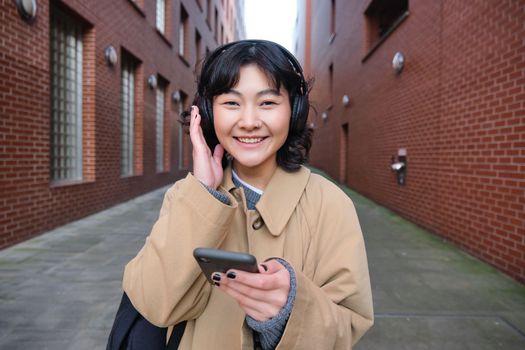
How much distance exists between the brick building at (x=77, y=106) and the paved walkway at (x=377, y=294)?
2.48 ft

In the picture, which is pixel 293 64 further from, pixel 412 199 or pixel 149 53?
pixel 149 53

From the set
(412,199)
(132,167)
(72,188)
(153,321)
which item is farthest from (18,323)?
(132,167)

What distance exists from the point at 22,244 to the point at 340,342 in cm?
490

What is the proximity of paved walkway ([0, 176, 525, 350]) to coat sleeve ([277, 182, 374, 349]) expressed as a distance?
162 cm

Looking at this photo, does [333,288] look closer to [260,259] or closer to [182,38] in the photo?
[260,259]

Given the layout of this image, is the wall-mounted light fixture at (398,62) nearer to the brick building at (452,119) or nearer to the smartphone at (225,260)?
the brick building at (452,119)

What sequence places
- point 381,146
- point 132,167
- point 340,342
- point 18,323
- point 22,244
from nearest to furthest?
point 340,342
point 18,323
point 22,244
point 381,146
point 132,167

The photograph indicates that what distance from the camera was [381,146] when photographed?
9008 millimetres

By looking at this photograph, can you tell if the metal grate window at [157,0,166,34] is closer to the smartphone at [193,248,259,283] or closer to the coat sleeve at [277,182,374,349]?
the coat sleeve at [277,182,374,349]

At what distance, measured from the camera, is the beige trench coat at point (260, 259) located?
986 mm

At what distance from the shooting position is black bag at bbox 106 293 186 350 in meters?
1.16

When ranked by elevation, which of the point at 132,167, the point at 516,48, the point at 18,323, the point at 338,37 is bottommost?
the point at 18,323

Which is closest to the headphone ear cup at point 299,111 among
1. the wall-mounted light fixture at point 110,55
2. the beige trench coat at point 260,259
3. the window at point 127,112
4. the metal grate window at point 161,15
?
the beige trench coat at point 260,259

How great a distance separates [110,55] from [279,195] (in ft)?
23.8
